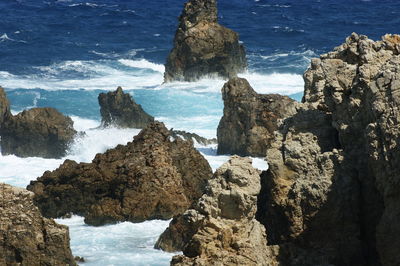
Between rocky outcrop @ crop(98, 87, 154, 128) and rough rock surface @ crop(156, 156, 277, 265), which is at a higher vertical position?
rough rock surface @ crop(156, 156, 277, 265)

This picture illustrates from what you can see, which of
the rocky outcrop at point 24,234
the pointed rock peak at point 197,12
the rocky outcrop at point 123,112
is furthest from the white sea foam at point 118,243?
the pointed rock peak at point 197,12

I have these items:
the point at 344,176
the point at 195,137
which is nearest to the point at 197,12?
the point at 195,137

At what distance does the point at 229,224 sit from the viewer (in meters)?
17.8

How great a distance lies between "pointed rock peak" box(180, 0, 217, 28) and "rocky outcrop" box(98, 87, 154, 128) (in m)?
14.9

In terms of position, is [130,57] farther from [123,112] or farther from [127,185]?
[127,185]

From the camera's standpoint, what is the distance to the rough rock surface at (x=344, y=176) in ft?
56.9

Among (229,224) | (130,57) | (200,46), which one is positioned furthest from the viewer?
(130,57)

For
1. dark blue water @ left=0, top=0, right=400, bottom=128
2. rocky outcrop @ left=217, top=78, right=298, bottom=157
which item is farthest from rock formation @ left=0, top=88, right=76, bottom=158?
dark blue water @ left=0, top=0, right=400, bottom=128

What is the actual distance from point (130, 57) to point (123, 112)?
29.0 metres

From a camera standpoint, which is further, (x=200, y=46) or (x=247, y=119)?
(x=200, y=46)

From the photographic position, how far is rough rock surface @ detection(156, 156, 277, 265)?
17.4 m

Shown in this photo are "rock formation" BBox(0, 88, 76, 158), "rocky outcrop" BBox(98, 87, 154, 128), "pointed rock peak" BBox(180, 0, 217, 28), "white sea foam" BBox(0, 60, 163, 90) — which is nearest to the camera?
"rock formation" BBox(0, 88, 76, 158)

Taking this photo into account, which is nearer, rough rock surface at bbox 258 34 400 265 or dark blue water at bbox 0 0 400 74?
rough rock surface at bbox 258 34 400 265

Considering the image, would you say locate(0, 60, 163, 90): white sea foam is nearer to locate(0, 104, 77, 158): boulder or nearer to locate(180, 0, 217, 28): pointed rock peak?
locate(180, 0, 217, 28): pointed rock peak
